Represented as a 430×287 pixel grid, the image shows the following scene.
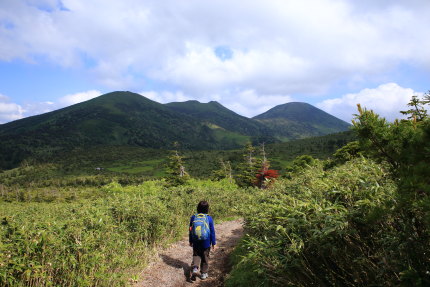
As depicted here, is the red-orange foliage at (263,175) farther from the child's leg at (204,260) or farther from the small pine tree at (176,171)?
the child's leg at (204,260)

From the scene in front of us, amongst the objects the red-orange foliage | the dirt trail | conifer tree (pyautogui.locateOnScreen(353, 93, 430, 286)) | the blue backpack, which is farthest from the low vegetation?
the red-orange foliage

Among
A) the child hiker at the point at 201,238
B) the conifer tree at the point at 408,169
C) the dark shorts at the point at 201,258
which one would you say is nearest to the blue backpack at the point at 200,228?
the child hiker at the point at 201,238

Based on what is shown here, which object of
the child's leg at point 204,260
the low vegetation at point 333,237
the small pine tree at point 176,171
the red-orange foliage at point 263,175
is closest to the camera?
the low vegetation at point 333,237

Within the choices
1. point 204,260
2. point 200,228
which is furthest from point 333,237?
point 204,260

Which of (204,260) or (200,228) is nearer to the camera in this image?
(200,228)

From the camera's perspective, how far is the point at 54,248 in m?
4.87

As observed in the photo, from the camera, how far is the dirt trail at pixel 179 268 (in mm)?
7123

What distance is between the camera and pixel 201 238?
6984mm

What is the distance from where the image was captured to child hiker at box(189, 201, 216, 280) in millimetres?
7043

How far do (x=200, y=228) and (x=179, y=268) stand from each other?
2.08m

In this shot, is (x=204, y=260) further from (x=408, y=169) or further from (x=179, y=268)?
(x=408, y=169)

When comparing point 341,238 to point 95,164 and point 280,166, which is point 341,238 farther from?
point 95,164

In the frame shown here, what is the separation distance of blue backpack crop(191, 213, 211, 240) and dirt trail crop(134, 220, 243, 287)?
137 cm

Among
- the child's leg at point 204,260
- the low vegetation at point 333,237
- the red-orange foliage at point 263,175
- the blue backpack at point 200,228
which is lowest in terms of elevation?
the red-orange foliage at point 263,175
